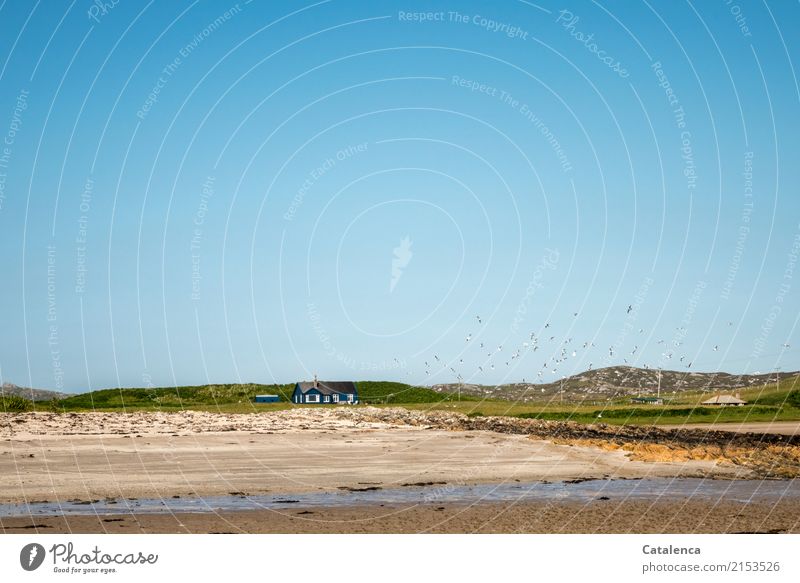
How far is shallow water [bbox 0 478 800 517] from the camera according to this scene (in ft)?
84.9

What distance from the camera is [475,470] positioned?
37.2m

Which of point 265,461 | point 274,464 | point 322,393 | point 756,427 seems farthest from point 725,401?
point 274,464

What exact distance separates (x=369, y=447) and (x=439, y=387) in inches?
4714

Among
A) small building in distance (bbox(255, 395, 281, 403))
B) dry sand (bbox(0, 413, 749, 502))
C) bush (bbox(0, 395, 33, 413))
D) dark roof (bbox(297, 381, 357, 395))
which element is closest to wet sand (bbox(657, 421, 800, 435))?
dry sand (bbox(0, 413, 749, 502))

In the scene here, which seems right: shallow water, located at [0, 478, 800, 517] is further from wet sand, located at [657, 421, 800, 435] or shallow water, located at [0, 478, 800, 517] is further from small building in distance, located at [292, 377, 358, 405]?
small building in distance, located at [292, 377, 358, 405]

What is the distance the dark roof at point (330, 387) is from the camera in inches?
4892

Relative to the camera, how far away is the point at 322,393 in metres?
124

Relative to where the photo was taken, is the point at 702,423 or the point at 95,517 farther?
the point at 702,423

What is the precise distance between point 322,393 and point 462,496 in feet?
315

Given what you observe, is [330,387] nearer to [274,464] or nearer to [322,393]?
[322,393]

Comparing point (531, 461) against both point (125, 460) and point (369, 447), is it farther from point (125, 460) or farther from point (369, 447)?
point (125, 460)

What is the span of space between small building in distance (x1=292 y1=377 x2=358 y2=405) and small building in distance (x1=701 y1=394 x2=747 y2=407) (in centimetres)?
4905

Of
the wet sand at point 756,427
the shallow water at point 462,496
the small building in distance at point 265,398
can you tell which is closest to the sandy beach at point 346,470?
the shallow water at point 462,496
